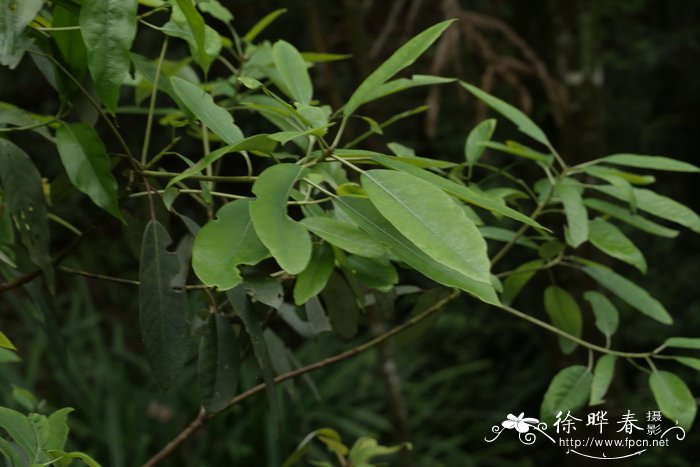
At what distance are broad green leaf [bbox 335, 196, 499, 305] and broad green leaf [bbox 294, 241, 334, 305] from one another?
8 cm

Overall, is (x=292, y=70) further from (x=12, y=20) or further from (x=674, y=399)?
(x=674, y=399)

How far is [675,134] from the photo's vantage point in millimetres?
3908

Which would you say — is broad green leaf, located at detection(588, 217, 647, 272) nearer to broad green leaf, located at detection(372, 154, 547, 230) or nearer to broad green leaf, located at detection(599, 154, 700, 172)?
broad green leaf, located at detection(599, 154, 700, 172)

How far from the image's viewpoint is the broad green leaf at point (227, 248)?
0.54m

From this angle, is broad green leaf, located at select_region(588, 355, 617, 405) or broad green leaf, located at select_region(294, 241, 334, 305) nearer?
broad green leaf, located at select_region(294, 241, 334, 305)

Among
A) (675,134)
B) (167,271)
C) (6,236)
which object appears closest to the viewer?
(167,271)

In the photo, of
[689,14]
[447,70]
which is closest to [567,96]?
[447,70]

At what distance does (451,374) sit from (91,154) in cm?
294

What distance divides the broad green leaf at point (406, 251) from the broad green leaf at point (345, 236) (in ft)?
0.09

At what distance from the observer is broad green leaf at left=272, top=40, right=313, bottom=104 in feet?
2.64

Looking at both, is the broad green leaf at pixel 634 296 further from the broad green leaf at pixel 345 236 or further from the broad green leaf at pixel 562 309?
the broad green leaf at pixel 345 236

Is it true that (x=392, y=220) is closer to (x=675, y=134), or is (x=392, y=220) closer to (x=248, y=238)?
(x=248, y=238)

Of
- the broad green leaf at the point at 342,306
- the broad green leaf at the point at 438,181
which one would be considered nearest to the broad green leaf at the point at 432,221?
the broad green leaf at the point at 438,181

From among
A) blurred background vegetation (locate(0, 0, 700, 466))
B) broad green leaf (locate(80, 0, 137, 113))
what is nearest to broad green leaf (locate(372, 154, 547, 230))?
broad green leaf (locate(80, 0, 137, 113))
